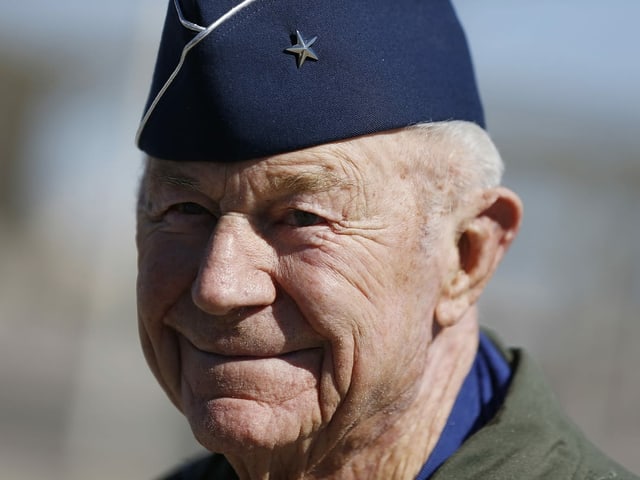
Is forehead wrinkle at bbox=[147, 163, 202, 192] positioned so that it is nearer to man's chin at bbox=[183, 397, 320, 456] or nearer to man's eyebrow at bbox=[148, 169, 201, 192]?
man's eyebrow at bbox=[148, 169, 201, 192]

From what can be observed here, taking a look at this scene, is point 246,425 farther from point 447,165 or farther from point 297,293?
point 447,165

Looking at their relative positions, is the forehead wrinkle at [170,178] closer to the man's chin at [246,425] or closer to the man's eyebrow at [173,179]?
the man's eyebrow at [173,179]

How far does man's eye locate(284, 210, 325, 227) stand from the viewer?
2.47m

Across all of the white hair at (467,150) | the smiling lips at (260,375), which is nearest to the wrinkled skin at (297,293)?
the smiling lips at (260,375)

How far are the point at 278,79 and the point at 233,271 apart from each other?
513mm

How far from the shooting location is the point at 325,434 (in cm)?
259

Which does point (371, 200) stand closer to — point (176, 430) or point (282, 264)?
point (282, 264)

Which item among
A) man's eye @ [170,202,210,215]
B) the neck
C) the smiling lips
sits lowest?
the neck

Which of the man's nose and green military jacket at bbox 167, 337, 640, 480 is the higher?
the man's nose

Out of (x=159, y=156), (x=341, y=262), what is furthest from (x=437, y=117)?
(x=159, y=156)

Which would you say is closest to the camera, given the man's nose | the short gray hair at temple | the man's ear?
the man's nose

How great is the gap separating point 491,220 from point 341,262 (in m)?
0.56

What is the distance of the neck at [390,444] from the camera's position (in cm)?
264

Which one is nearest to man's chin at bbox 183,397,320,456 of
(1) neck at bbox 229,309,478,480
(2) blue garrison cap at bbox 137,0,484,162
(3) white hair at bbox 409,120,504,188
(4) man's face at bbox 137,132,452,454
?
(4) man's face at bbox 137,132,452,454
